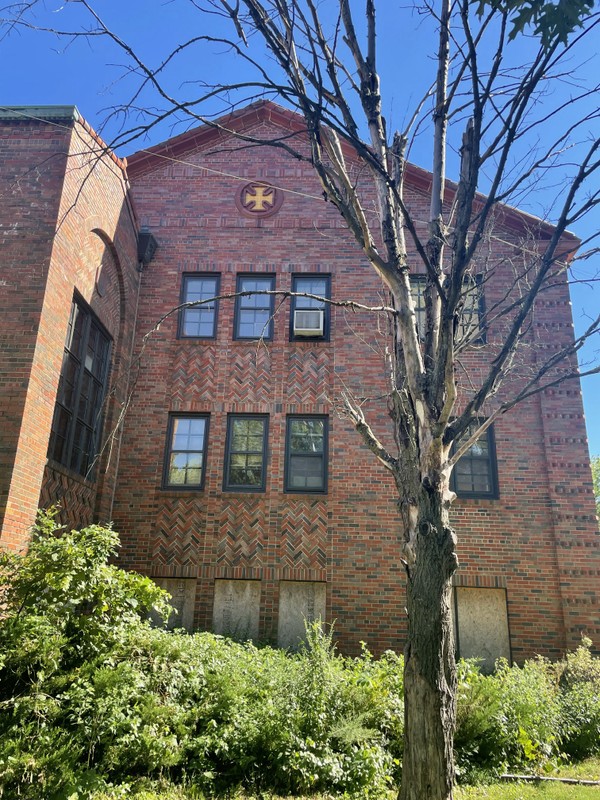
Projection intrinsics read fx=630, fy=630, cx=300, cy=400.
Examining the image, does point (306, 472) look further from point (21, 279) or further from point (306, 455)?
point (21, 279)

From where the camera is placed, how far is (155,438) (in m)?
12.8

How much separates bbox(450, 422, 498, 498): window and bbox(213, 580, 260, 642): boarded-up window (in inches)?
173

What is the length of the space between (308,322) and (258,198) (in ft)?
10.6

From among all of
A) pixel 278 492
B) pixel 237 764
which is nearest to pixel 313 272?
pixel 278 492

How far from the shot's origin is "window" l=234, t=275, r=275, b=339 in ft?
44.5

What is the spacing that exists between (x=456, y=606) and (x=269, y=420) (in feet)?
16.5

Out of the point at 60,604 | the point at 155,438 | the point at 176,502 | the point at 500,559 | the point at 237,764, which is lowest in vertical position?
the point at 237,764

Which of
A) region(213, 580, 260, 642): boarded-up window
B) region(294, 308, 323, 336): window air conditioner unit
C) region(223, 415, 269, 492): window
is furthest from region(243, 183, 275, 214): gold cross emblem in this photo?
region(213, 580, 260, 642): boarded-up window

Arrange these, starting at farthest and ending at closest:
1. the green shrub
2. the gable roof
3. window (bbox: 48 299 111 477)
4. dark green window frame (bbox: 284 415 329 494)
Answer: the gable roof → dark green window frame (bbox: 284 415 329 494) → window (bbox: 48 299 111 477) → the green shrub

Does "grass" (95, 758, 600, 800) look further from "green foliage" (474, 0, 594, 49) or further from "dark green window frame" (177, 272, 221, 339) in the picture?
"dark green window frame" (177, 272, 221, 339)

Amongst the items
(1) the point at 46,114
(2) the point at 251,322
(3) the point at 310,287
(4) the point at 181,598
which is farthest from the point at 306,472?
(1) the point at 46,114

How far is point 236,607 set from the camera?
1177cm

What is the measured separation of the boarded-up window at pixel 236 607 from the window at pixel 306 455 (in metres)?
2.02

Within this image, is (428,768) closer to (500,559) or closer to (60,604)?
(60,604)
